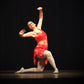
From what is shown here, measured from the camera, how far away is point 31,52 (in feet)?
19.5

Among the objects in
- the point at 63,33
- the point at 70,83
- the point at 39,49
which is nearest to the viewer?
the point at 70,83

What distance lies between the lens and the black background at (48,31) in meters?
5.84

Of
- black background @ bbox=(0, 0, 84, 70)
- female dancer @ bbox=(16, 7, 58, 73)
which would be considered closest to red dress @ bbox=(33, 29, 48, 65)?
female dancer @ bbox=(16, 7, 58, 73)

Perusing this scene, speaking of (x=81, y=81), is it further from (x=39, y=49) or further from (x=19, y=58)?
Result: (x=19, y=58)

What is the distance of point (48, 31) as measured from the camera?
19.3ft

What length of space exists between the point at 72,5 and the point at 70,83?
341cm

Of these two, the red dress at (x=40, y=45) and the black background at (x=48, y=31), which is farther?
the black background at (x=48, y=31)

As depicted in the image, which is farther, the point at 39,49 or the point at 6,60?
the point at 6,60

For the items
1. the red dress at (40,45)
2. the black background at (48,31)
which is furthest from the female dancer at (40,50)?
the black background at (48,31)

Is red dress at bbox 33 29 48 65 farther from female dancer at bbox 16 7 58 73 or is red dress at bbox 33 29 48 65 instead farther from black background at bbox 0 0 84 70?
black background at bbox 0 0 84 70

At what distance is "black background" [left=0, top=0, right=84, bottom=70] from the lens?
5840mm

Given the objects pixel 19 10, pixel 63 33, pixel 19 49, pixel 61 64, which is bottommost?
pixel 61 64

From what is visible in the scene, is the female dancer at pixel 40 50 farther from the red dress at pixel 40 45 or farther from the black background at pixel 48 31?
the black background at pixel 48 31

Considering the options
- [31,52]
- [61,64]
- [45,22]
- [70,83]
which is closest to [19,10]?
[45,22]
